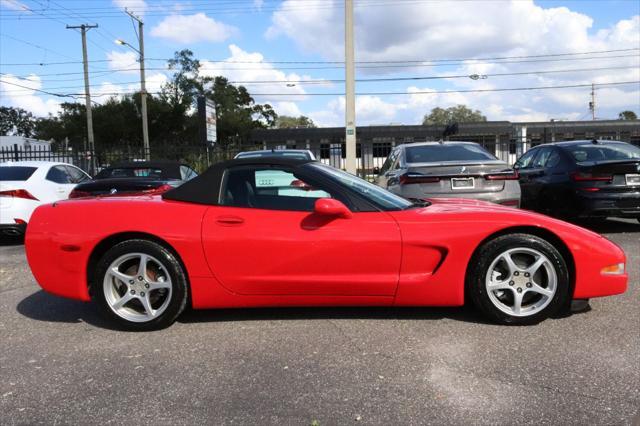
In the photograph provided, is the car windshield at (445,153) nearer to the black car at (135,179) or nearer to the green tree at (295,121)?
the black car at (135,179)

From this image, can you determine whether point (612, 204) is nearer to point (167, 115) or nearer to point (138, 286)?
point (138, 286)

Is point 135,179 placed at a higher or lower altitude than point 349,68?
lower

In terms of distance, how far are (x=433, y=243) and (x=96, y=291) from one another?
253 centimetres

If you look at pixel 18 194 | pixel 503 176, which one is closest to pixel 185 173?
pixel 18 194

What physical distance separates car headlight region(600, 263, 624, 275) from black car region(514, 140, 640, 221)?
400 cm

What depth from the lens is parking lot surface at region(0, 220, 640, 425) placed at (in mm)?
2652

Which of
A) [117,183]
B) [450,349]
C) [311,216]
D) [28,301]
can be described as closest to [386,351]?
[450,349]

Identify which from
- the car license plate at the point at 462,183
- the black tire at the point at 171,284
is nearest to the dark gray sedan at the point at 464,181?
the car license plate at the point at 462,183

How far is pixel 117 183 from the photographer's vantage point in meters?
7.43

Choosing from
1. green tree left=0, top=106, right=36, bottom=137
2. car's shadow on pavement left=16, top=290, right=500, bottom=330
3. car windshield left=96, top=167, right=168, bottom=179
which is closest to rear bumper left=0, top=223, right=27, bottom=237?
A: car windshield left=96, top=167, right=168, bottom=179

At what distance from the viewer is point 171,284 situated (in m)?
3.83

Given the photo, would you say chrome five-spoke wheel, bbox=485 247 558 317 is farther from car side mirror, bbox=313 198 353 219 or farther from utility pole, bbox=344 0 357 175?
utility pole, bbox=344 0 357 175

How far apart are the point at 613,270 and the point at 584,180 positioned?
13.8 ft

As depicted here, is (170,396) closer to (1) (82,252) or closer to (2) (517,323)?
(1) (82,252)
